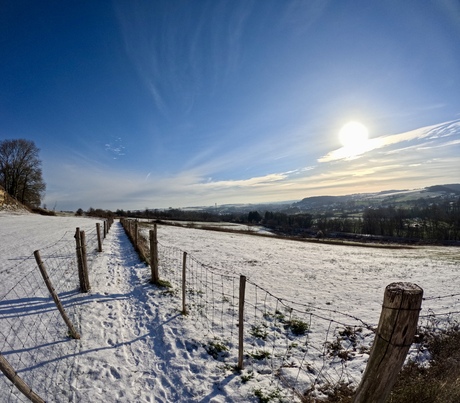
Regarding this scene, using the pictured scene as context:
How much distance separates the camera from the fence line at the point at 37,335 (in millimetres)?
4426

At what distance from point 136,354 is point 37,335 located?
2.54 metres

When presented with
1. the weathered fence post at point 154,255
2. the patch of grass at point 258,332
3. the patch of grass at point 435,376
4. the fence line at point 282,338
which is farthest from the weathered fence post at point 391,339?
the weathered fence post at point 154,255

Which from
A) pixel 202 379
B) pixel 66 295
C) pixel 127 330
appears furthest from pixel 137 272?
pixel 202 379

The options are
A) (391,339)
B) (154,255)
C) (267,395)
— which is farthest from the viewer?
(154,255)

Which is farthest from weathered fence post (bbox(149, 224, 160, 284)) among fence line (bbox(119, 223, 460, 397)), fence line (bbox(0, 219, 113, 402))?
fence line (bbox(0, 219, 113, 402))

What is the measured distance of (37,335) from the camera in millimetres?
5836

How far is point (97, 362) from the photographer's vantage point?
5.20 metres

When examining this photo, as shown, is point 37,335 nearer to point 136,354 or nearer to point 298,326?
point 136,354

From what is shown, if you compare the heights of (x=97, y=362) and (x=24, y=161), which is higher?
(x=24, y=161)

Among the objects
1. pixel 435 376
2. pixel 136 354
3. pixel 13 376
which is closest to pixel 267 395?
pixel 136 354

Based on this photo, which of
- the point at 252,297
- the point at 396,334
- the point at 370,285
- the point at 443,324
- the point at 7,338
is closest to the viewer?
the point at 396,334

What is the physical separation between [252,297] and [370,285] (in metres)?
7.49

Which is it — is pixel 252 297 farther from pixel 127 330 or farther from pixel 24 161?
pixel 24 161

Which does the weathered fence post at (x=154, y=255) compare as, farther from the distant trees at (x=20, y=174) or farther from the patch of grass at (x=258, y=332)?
the distant trees at (x=20, y=174)
